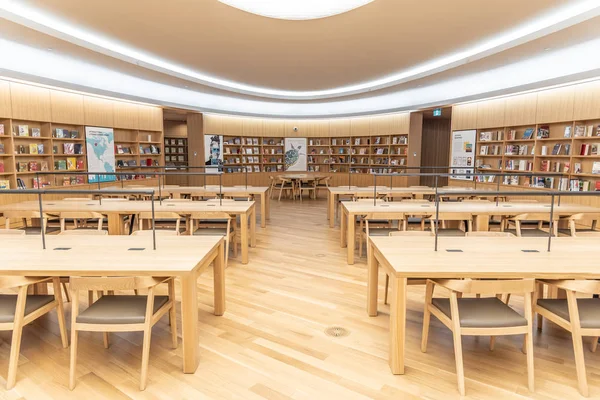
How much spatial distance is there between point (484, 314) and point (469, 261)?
36 centimetres

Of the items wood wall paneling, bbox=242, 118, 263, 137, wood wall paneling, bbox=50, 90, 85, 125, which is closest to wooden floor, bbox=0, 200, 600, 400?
wood wall paneling, bbox=50, 90, 85, 125

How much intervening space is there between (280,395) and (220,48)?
6414mm

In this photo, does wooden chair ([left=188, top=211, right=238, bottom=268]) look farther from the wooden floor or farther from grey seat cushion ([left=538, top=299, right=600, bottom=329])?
grey seat cushion ([left=538, top=299, right=600, bottom=329])

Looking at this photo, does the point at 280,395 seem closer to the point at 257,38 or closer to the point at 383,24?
the point at 383,24

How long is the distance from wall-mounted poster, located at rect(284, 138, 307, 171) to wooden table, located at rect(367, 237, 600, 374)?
11.7m

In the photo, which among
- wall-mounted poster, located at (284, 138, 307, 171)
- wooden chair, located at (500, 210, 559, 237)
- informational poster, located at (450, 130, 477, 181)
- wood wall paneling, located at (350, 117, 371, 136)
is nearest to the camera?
wooden chair, located at (500, 210, 559, 237)

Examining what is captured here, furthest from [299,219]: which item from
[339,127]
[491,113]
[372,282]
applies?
[339,127]

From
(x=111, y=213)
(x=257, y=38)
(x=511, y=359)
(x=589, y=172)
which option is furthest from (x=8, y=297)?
(x=589, y=172)

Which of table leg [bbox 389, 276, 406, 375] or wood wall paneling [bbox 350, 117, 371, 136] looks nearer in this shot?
table leg [bbox 389, 276, 406, 375]

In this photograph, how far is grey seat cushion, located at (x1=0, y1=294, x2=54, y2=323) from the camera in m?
2.37

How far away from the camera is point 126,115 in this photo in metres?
10.0

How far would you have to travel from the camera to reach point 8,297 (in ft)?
8.63

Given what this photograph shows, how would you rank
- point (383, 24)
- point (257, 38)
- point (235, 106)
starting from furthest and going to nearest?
point (235, 106) < point (257, 38) < point (383, 24)

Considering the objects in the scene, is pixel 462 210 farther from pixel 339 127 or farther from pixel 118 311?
pixel 339 127
